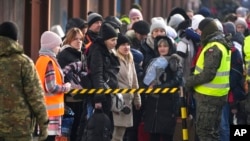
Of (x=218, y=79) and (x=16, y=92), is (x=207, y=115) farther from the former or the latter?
(x=16, y=92)

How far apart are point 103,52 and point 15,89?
3.20 meters

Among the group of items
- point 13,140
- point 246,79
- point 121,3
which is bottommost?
point 13,140

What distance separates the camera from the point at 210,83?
540 inches

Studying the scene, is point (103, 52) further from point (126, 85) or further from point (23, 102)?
point (23, 102)

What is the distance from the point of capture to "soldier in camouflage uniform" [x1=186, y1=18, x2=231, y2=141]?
13.6 metres

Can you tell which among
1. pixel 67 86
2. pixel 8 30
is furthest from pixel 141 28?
pixel 8 30

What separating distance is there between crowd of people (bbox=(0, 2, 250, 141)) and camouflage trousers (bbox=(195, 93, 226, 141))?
0.01m

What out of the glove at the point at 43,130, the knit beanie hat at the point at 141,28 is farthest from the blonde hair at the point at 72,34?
the glove at the point at 43,130

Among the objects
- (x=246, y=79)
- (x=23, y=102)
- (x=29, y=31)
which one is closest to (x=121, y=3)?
(x=29, y=31)

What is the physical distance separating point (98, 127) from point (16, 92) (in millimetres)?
2579

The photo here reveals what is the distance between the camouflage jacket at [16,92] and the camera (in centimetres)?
1101

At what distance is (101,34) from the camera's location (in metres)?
14.3

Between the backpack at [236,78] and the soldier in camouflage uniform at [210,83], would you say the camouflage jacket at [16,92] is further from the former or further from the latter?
the backpack at [236,78]

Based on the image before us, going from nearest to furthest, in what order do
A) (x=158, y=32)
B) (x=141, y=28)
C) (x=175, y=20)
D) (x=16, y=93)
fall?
(x=16, y=93) < (x=158, y=32) < (x=141, y=28) < (x=175, y=20)
